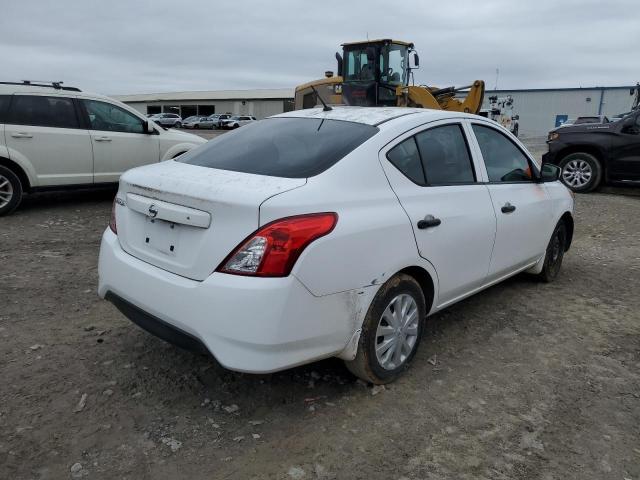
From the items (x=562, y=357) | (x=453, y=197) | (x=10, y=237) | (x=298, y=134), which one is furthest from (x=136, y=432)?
(x=10, y=237)

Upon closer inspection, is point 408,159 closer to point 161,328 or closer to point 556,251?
point 161,328

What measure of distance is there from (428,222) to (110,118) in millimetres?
6271

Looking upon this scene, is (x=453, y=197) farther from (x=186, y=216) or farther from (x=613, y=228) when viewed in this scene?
(x=613, y=228)

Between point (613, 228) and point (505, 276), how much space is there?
4.69 metres

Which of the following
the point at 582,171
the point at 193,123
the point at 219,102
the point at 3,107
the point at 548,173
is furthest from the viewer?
the point at 219,102

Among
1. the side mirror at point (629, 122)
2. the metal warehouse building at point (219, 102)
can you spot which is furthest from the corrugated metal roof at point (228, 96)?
the side mirror at point (629, 122)

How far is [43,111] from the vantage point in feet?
23.4

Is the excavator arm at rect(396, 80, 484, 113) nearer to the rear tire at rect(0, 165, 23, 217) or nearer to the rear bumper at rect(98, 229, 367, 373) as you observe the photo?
the rear tire at rect(0, 165, 23, 217)

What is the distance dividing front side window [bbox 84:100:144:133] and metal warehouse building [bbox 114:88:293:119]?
5586 cm

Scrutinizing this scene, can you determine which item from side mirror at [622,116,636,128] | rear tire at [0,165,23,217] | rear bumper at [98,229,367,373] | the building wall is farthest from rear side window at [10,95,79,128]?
the building wall

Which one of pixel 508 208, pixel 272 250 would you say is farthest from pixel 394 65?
pixel 272 250

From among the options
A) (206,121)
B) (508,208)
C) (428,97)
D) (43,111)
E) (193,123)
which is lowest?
(508,208)

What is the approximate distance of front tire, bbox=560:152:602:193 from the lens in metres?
10.6

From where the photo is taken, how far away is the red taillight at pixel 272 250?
2.36m
